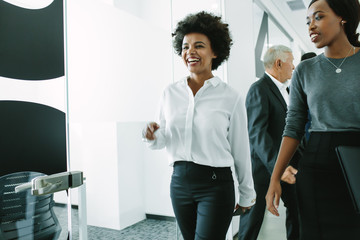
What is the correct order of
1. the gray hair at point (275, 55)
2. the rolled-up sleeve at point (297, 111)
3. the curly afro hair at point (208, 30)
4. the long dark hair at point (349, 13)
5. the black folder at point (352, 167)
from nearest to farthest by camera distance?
1. the black folder at point (352, 167)
2. the long dark hair at point (349, 13)
3. the rolled-up sleeve at point (297, 111)
4. the curly afro hair at point (208, 30)
5. the gray hair at point (275, 55)

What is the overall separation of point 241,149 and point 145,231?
1.14 meters

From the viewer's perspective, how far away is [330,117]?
125 cm

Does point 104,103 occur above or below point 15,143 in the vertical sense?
above

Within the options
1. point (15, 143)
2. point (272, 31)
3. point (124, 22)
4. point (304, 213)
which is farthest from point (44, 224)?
point (272, 31)

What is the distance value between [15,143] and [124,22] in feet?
3.71

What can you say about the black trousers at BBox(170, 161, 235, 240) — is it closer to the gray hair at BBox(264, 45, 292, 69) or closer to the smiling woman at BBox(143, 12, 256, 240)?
the smiling woman at BBox(143, 12, 256, 240)

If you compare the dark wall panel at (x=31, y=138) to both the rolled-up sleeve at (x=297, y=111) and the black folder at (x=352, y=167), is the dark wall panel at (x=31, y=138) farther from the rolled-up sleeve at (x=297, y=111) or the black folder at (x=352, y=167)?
the black folder at (x=352, y=167)

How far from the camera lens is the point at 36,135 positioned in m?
1.24

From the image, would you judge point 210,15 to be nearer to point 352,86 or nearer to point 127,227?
point 352,86

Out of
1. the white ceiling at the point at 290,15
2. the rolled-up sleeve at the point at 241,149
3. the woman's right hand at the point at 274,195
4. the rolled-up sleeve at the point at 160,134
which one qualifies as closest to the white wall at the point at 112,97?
the rolled-up sleeve at the point at 160,134

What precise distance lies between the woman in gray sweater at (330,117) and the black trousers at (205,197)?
0.37m

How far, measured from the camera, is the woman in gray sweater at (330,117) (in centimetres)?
121

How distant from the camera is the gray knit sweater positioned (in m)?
1.21

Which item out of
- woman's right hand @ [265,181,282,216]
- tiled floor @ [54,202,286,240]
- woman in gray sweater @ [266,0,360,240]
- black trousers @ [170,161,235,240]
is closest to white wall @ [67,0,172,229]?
tiled floor @ [54,202,286,240]
